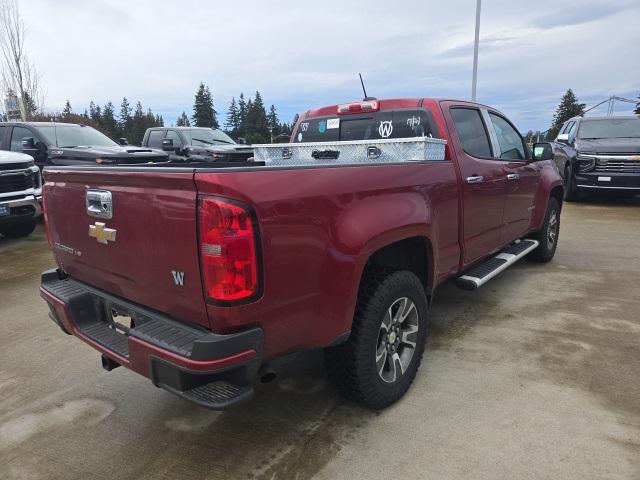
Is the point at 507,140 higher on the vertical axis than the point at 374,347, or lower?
higher

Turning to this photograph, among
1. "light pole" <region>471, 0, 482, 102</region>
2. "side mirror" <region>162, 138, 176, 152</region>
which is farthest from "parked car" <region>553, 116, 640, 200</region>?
"side mirror" <region>162, 138, 176, 152</region>

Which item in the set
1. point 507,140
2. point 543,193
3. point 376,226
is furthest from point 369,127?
point 543,193

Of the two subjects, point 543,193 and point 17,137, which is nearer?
point 543,193

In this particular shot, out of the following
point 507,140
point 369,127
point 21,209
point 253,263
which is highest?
point 369,127

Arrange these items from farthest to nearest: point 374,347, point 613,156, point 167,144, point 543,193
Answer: point 167,144 → point 613,156 → point 543,193 → point 374,347

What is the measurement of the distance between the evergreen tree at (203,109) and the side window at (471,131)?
2640 inches

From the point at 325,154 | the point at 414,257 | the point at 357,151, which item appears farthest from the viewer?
the point at 325,154

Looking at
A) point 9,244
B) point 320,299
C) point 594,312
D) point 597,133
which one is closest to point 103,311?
point 320,299

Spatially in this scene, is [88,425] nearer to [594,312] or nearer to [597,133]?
[594,312]

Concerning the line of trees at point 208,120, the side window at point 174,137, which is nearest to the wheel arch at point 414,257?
the side window at point 174,137

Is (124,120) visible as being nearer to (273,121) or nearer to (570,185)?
(273,121)

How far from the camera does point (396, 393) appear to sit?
111 inches

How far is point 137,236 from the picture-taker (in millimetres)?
2221

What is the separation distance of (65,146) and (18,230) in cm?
180
